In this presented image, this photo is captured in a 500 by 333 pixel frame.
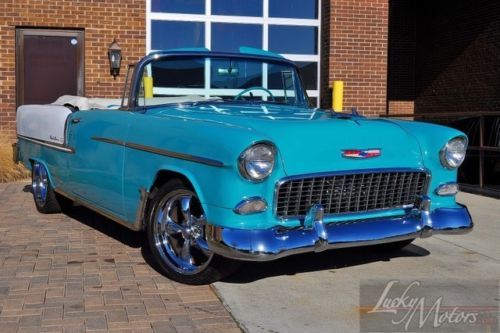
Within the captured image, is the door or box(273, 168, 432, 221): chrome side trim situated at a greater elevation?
the door

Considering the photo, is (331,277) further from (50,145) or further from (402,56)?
(402,56)

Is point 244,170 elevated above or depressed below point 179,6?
below

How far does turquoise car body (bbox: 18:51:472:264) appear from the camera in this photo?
377 cm

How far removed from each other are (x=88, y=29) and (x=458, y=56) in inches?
323

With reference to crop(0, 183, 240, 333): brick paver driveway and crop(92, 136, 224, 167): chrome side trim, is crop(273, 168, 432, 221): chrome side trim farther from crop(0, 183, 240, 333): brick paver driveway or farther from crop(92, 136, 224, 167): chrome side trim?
crop(0, 183, 240, 333): brick paver driveway

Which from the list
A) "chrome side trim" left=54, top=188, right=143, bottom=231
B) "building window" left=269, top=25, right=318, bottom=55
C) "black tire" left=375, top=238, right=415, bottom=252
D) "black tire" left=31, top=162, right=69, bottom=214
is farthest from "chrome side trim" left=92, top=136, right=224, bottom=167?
"building window" left=269, top=25, right=318, bottom=55

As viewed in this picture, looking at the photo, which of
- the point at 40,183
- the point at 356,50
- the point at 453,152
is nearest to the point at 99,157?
the point at 40,183

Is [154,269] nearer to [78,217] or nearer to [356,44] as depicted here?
[78,217]

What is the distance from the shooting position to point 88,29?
10.6 m

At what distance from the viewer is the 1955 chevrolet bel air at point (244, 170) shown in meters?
3.75

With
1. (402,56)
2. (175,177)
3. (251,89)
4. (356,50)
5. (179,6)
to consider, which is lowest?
(175,177)

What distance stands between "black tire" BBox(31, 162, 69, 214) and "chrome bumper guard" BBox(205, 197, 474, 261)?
11.4 feet

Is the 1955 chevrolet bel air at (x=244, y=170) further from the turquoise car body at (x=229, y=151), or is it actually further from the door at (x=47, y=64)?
the door at (x=47, y=64)

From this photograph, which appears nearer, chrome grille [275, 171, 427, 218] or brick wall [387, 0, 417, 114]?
chrome grille [275, 171, 427, 218]
